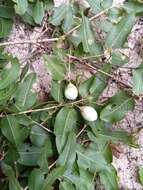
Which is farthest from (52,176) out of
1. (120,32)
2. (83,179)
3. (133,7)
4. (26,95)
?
(133,7)

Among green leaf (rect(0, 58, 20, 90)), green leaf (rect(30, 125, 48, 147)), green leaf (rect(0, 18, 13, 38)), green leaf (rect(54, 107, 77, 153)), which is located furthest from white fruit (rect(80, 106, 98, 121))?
green leaf (rect(0, 18, 13, 38))

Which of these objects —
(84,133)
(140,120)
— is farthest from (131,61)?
(84,133)

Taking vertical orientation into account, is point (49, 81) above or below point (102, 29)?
below

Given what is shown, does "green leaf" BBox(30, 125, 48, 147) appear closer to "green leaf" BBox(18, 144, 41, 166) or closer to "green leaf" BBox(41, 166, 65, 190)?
"green leaf" BBox(18, 144, 41, 166)

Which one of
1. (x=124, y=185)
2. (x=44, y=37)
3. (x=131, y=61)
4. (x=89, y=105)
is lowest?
(x=124, y=185)

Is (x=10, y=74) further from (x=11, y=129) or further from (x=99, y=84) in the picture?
(x=99, y=84)

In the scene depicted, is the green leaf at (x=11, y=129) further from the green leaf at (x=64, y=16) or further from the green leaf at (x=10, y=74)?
the green leaf at (x=64, y=16)

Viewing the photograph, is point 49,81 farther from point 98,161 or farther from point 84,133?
point 98,161
